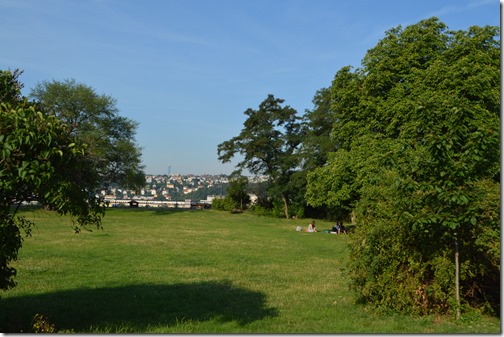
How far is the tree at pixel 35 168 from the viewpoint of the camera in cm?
593

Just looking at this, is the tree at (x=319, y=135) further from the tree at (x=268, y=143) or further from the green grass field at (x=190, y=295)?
the green grass field at (x=190, y=295)

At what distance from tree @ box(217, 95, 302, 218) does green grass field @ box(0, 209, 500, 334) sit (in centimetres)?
3891

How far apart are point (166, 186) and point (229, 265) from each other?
16810cm

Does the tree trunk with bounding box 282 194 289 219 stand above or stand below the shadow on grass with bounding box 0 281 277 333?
above

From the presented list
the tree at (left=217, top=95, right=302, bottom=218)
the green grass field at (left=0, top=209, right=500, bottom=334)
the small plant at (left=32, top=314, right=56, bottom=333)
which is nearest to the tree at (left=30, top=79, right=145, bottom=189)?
the tree at (left=217, top=95, right=302, bottom=218)

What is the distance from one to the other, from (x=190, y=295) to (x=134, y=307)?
175cm

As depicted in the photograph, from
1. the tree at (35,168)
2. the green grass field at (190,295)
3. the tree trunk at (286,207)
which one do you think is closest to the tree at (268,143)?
the tree trunk at (286,207)

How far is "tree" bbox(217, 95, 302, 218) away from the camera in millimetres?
60156

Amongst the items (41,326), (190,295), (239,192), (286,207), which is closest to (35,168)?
(41,326)

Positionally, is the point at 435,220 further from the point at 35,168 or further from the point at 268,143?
Answer: the point at 268,143

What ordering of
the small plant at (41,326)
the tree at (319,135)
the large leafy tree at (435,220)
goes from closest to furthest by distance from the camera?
the small plant at (41,326) < the large leafy tree at (435,220) < the tree at (319,135)

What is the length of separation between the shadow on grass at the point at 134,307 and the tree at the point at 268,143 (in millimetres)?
47258

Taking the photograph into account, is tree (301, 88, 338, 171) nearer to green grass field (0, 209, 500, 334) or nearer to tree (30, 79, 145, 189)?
tree (30, 79, 145, 189)

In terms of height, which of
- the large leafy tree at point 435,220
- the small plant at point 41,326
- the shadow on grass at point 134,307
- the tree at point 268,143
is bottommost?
the shadow on grass at point 134,307
